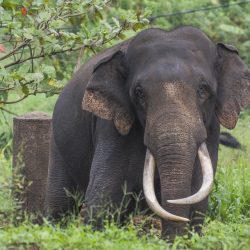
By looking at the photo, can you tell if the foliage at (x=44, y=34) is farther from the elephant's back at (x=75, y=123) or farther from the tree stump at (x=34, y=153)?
the elephant's back at (x=75, y=123)

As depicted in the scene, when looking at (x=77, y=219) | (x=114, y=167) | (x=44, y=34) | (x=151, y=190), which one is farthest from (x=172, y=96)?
(x=44, y=34)

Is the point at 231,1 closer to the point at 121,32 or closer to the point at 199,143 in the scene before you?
the point at 121,32

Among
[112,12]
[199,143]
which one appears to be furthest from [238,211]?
[112,12]

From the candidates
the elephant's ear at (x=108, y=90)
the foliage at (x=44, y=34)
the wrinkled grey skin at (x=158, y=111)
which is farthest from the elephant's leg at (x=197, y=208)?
the foliage at (x=44, y=34)

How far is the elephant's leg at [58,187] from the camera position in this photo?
9.66 meters

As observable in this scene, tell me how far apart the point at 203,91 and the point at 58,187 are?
2.13 m

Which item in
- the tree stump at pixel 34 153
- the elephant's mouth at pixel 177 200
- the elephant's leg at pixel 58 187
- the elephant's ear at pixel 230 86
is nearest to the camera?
the elephant's mouth at pixel 177 200

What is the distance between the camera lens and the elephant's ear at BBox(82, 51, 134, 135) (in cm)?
835

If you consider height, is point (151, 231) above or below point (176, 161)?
below

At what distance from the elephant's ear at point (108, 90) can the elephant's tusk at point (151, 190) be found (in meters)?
0.49

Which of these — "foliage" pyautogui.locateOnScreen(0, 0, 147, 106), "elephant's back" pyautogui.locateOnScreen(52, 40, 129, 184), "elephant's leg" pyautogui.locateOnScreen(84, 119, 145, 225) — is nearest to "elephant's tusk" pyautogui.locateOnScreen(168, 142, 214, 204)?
"elephant's leg" pyautogui.locateOnScreen(84, 119, 145, 225)

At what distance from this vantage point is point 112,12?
66.7 ft

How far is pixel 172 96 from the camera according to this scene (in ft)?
25.4

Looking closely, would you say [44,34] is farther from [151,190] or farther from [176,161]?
[176,161]
